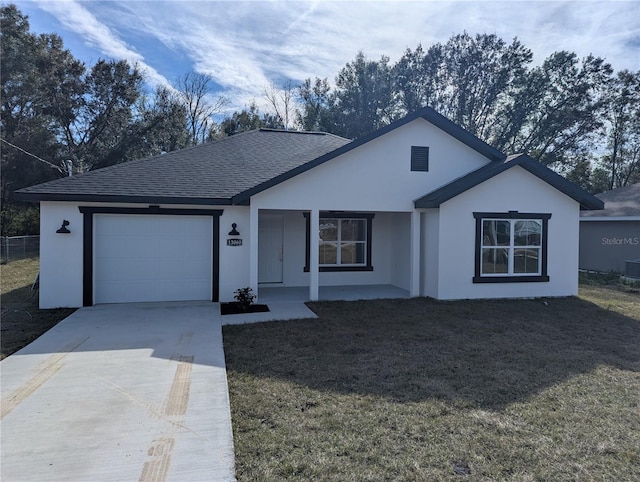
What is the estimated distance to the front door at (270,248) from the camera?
1263 cm

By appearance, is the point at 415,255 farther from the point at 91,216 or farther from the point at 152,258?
the point at 91,216

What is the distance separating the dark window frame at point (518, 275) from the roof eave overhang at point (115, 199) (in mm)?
6581

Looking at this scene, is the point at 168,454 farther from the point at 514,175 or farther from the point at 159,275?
the point at 514,175

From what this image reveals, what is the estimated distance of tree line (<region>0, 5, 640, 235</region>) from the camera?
A: 26.7m

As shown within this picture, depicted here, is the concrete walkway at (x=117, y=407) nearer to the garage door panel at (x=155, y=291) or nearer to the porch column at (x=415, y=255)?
the garage door panel at (x=155, y=291)

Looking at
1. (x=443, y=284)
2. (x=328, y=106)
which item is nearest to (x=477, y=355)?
(x=443, y=284)

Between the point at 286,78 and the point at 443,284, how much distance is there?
2925 cm

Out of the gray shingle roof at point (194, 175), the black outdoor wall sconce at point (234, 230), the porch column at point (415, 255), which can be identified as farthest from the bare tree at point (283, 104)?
the black outdoor wall sconce at point (234, 230)

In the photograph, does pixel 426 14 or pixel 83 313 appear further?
pixel 426 14

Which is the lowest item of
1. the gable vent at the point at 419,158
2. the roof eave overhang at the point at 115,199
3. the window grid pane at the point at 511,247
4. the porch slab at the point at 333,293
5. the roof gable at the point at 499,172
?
the porch slab at the point at 333,293

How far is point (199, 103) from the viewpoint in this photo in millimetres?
36500

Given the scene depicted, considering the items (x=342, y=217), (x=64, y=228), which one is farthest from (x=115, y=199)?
(x=342, y=217)

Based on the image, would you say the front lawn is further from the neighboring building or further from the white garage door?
the neighboring building

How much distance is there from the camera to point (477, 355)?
6.26 m
